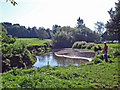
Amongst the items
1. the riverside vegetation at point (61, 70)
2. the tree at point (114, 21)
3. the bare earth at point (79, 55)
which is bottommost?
the bare earth at point (79, 55)

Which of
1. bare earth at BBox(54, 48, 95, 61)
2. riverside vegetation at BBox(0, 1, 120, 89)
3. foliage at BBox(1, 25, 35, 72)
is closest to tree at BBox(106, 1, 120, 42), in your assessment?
riverside vegetation at BBox(0, 1, 120, 89)

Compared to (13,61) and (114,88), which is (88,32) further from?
(114,88)

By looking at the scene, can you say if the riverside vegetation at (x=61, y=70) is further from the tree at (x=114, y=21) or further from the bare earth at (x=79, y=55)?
the bare earth at (x=79, y=55)

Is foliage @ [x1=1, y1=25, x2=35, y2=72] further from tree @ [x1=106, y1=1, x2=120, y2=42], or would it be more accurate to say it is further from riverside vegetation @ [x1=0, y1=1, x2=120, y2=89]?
tree @ [x1=106, y1=1, x2=120, y2=42]

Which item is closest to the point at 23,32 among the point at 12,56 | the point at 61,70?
the point at 12,56

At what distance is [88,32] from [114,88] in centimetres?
5045

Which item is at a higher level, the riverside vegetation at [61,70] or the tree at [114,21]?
the tree at [114,21]

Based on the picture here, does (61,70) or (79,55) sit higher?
(61,70)

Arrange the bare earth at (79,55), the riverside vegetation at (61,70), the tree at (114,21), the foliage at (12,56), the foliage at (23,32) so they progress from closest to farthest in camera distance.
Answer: the riverside vegetation at (61,70) < the foliage at (12,56) < the bare earth at (79,55) < the tree at (114,21) < the foliage at (23,32)

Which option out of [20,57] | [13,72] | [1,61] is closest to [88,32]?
[20,57]

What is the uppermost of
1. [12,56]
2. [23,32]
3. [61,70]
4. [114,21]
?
[23,32]

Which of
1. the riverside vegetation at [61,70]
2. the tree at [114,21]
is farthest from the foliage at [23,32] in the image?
the tree at [114,21]

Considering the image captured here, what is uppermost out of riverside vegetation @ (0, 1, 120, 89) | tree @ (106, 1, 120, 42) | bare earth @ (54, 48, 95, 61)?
tree @ (106, 1, 120, 42)

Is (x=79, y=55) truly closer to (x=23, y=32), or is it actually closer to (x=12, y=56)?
(x=12, y=56)
